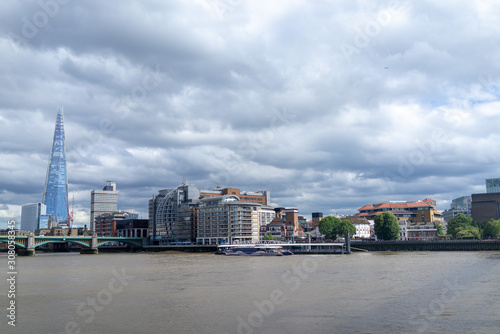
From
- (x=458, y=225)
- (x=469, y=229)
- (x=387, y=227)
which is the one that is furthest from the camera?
(x=458, y=225)

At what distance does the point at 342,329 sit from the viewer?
92.5 ft

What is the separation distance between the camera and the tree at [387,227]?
160 meters

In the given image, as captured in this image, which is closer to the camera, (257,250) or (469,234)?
(257,250)

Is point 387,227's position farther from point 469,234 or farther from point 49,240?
point 49,240

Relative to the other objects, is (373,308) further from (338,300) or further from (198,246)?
(198,246)

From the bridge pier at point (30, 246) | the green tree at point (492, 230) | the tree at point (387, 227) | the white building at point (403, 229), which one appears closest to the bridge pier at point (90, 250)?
the bridge pier at point (30, 246)

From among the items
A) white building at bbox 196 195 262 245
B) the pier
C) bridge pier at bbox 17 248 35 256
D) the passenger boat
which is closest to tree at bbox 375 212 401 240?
the pier

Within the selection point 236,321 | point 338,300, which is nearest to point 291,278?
point 338,300

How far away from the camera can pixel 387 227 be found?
160 meters

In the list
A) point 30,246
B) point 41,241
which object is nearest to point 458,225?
point 41,241

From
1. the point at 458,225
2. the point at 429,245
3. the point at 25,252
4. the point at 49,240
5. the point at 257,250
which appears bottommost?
the point at 25,252

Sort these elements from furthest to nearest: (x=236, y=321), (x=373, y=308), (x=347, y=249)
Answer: (x=347, y=249) → (x=373, y=308) → (x=236, y=321)

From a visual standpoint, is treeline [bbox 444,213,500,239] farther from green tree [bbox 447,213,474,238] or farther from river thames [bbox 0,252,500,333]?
river thames [bbox 0,252,500,333]

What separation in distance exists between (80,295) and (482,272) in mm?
49643
